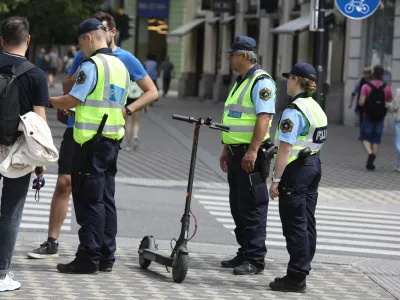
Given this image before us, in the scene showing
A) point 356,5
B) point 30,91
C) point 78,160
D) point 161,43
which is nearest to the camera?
point 30,91

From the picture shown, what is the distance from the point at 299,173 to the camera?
8.05 metres

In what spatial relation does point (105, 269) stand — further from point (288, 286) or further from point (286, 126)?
point (286, 126)

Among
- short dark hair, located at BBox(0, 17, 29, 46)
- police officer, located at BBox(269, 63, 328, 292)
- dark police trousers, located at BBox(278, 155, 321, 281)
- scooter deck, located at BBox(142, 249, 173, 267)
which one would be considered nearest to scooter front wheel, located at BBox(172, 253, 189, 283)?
scooter deck, located at BBox(142, 249, 173, 267)

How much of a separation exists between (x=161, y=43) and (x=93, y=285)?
5188 cm

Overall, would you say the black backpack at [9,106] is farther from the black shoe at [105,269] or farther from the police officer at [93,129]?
the black shoe at [105,269]

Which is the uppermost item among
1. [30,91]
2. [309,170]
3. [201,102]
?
[30,91]

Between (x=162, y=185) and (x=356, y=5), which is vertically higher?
(x=356, y=5)

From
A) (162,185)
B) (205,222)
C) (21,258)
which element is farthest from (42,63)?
(21,258)

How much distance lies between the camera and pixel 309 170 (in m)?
8.08

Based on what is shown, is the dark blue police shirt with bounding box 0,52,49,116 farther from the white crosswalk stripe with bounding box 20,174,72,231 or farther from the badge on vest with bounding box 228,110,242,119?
the white crosswalk stripe with bounding box 20,174,72,231

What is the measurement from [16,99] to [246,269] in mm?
2409

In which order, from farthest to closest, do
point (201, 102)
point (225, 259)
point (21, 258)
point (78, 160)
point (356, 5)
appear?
point (201, 102) < point (356, 5) < point (225, 259) < point (21, 258) < point (78, 160)

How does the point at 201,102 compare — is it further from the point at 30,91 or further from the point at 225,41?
the point at 30,91

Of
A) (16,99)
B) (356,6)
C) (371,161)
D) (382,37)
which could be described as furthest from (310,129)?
(382,37)
